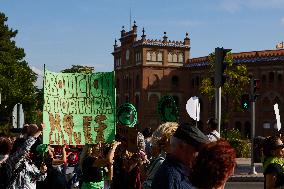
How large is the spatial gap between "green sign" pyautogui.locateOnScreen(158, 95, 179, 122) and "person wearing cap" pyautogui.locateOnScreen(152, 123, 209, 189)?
9770mm

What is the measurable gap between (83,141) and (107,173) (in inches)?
20.7

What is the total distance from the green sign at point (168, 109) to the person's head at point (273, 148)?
7.22 meters

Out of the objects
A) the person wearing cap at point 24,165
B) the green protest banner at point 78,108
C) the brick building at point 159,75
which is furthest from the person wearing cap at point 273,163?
the brick building at point 159,75

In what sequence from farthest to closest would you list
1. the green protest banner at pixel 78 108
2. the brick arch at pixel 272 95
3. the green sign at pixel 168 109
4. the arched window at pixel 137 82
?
the arched window at pixel 137 82 → the brick arch at pixel 272 95 → the green sign at pixel 168 109 → the green protest banner at pixel 78 108

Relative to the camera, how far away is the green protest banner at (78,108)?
8531 mm

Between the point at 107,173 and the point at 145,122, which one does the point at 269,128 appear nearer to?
the point at 145,122

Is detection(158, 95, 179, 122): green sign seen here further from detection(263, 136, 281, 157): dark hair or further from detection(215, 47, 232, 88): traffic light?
detection(263, 136, 281, 157): dark hair

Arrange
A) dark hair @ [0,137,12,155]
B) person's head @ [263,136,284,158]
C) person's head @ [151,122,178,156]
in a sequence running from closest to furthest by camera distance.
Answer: person's head @ [151,122,178,156] → person's head @ [263,136,284,158] → dark hair @ [0,137,12,155]

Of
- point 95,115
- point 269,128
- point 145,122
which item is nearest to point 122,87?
point 145,122

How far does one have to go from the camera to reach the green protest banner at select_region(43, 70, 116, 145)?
28.0 feet

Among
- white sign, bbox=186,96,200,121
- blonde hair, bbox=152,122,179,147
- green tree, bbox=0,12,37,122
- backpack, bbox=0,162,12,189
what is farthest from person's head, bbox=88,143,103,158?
green tree, bbox=0,12,37,122

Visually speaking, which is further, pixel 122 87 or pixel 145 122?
pixel 122 87

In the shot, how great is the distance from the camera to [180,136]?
4.23 metres

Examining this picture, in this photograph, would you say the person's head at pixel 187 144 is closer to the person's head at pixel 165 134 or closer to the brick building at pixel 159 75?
the person's head at pixel 165 134
